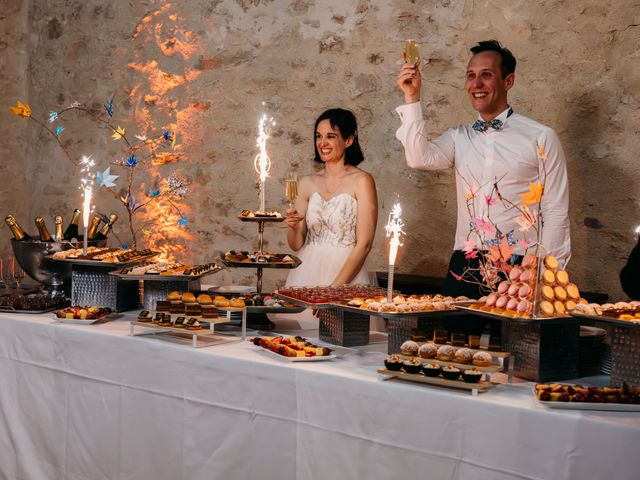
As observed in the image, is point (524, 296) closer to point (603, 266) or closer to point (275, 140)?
point (603, 266)

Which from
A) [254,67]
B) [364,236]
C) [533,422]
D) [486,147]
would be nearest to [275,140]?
[254,67]

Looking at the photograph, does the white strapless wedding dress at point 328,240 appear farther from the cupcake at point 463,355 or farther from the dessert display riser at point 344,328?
the cupcake at point 463,355

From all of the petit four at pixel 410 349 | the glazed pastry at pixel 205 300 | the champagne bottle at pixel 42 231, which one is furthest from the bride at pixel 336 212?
the petit four at pixel 410 349

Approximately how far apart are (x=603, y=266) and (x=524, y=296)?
2.26m

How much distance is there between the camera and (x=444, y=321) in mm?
2979

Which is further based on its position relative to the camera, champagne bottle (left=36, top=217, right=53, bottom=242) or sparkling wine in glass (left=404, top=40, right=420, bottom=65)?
champagne bottle (left=36, top=217, right=53, bottom=242)

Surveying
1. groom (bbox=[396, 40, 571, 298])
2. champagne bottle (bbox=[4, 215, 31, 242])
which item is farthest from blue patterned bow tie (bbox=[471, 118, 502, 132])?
champagne bottle (bbox=[4, 215, 31, 242])

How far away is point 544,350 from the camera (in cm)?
245

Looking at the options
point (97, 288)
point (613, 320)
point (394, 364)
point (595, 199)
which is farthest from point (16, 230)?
point (595, 199)

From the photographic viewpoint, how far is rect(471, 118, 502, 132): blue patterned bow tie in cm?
382

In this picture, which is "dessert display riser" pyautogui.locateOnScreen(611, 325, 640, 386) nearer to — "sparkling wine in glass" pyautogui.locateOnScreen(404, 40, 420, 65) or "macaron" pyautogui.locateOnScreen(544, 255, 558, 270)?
"macaron" pyautogui.locateOnScreen(544, 255, 558, 270)

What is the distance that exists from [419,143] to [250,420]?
1861mm

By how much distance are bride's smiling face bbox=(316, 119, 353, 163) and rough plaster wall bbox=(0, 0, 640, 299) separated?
3.50ft

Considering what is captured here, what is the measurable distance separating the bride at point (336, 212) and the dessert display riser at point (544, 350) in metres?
1.76
